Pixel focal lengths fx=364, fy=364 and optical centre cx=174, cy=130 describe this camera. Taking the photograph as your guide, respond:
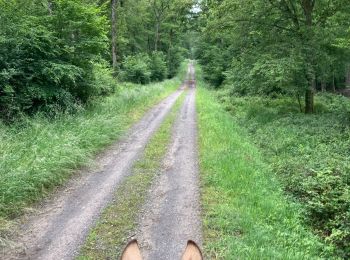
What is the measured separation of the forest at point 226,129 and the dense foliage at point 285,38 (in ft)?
0.19

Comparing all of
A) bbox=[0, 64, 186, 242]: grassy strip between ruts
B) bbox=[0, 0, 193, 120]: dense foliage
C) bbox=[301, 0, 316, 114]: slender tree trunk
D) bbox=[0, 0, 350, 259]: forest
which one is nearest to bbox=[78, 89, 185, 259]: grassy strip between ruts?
bbox=[0, 0, 350, 259]: forest

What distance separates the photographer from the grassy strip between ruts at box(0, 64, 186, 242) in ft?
22.1

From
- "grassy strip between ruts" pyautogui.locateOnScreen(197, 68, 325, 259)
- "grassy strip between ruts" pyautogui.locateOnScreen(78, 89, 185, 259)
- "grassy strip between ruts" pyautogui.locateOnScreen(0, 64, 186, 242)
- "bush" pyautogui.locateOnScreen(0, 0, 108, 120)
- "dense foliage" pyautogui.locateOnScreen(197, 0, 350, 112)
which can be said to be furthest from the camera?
"dense foliage" pyautogui.locateOnScreen(197, 0, 350, 112)

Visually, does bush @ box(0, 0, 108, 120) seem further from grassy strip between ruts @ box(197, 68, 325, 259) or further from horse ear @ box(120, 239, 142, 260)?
horse ear @ box(120, 239, 142, 260)

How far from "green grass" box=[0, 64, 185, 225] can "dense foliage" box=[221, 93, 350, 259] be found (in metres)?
5.19

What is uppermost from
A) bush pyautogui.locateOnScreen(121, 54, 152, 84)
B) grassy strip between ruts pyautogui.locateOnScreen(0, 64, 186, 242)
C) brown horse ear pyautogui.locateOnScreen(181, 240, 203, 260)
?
bush pyautogui.locateOnScreen(121, 54, 152, 84)

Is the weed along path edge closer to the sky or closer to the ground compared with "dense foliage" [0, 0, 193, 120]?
closer to the ground

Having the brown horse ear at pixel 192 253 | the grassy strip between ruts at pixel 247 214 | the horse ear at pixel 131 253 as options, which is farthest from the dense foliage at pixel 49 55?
the brown horse ear at pixel 192 253

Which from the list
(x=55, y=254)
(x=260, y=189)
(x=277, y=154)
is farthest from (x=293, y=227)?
(x=277, y=154)

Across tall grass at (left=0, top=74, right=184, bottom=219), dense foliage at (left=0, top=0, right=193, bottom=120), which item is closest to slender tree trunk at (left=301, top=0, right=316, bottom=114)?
tall grass at (left=0, top=74, right=184, bottom=219)

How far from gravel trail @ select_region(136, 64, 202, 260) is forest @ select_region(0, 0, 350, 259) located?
22 cm

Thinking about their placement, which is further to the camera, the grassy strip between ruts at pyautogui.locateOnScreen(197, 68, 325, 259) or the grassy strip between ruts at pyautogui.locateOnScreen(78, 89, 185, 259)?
the grassy strip between ruts at pyautogui.locateOnScreen(78, 89, 185, 259)

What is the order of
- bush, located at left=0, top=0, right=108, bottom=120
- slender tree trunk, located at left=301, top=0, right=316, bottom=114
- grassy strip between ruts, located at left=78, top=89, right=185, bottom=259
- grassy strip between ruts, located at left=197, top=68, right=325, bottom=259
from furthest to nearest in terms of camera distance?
slender tree trunk, located at left=301, top=0, right=316, bottom=114 → bush, located at left=0, top=0, right=108, bottom=120 → grassy strip between ruts, located at left=78, top=89, right=185, bottom=259 → grassy strip between ruts, located at left=197, top=68, right=325, bottom=259

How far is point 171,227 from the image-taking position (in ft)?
19.9
